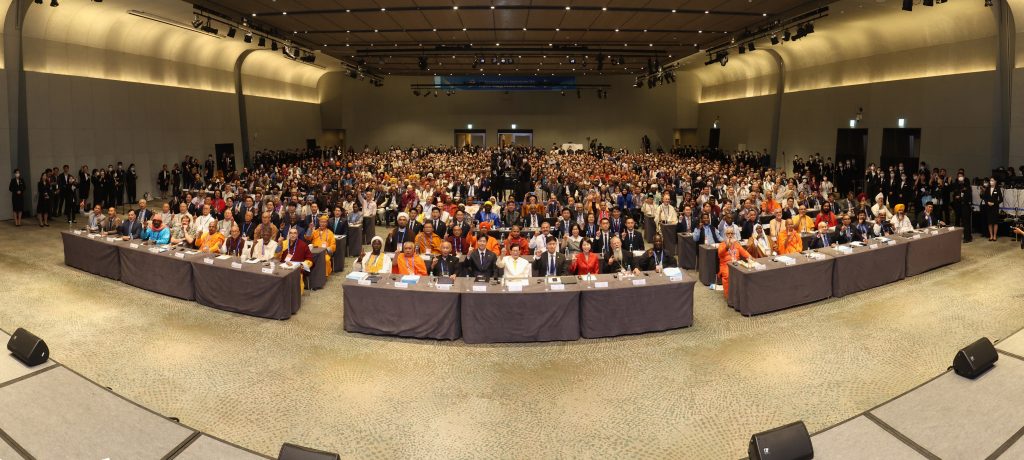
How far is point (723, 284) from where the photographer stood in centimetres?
949

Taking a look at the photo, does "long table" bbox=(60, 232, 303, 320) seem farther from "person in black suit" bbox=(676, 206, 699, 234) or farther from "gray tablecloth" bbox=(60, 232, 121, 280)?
"person in black suit" bbox=(676, 206, 699, 234)

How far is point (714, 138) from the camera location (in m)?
39.9

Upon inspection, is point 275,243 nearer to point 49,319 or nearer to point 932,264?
point 49,319

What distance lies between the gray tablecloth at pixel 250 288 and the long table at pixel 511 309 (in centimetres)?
128

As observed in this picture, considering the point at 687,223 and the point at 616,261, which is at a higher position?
the point at 687,223

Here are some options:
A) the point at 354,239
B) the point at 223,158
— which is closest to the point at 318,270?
the point at 354,239

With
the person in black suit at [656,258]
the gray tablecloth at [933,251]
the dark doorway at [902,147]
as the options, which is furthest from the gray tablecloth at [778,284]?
the dark doorway at [902,147]

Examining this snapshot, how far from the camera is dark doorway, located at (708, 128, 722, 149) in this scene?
39.0 metres

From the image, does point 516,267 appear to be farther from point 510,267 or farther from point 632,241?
point 632,241

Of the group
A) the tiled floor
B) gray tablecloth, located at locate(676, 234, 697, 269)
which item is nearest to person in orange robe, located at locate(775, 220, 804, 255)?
the tiled floor

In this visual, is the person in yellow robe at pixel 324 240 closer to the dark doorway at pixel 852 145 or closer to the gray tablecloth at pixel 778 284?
the gray tablecloth at pixel 778 284

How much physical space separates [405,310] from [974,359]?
5.76 meters

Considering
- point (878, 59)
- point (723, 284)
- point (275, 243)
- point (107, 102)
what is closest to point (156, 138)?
point (107, 102)

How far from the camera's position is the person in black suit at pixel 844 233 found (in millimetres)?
10761
